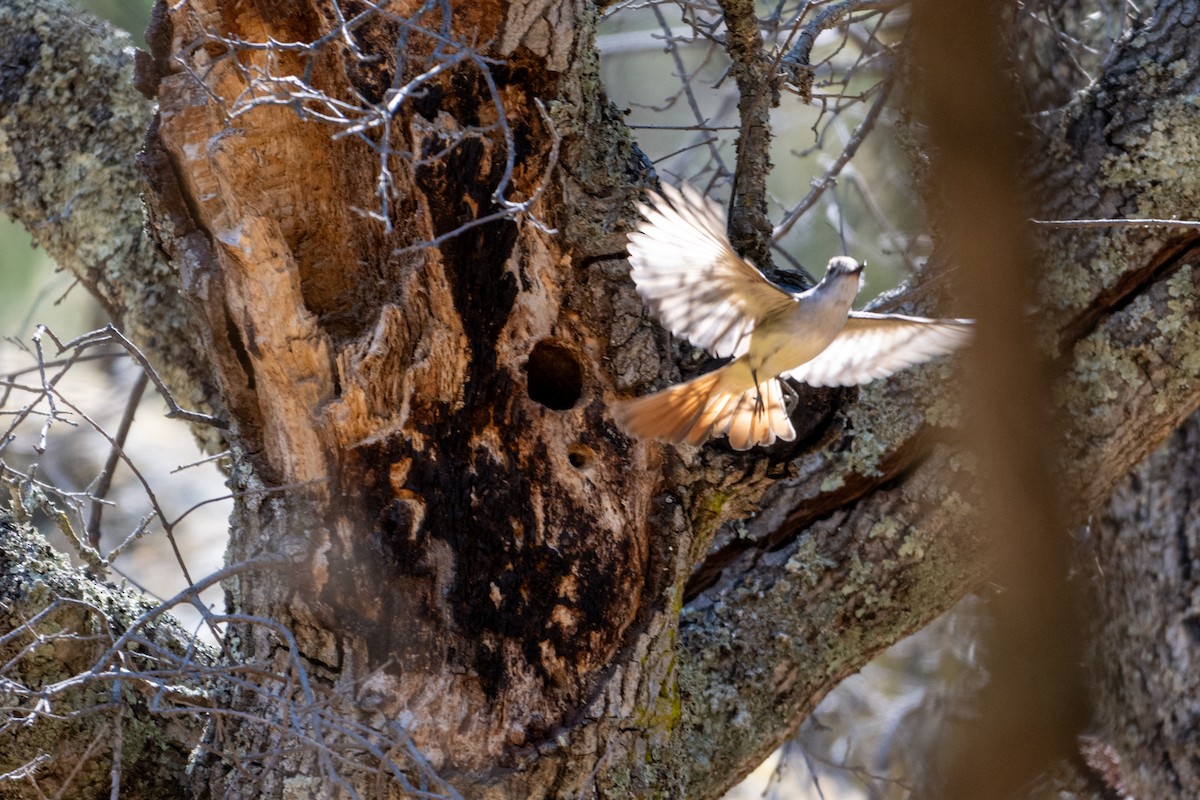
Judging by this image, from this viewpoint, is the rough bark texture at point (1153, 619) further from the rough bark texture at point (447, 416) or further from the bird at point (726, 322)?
the rough bark texture at point (447, 416)

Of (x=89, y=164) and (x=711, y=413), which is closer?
(x=711, y=413)

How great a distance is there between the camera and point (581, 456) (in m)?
1.73

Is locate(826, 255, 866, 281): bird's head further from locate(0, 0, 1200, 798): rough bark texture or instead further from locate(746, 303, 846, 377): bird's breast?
locate(0, 0, 1200, 798): rough bark texture

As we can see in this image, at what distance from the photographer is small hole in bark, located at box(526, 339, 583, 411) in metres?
1.75

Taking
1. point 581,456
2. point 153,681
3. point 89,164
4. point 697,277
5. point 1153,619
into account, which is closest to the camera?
point 153,681

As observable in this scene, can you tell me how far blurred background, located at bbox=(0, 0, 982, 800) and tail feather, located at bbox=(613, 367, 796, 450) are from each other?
48 cm

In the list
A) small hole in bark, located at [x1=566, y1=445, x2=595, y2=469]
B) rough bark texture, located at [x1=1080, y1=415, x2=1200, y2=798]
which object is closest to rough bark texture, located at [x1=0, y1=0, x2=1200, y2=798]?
small hole in bark, located at [x1=566, y1=445, x2=595, y2=469]

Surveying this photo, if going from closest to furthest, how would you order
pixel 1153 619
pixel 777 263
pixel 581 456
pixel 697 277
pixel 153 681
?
1. pixel 153 681
2. pixel 697 277
3. pixel 581 456
4. pixel 1153 619
5. pixel 777 263

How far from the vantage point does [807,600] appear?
2180mm

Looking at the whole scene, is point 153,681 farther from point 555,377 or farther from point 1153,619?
point 1153,619

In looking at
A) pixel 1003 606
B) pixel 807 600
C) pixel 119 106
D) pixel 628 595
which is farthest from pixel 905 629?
pixel 119 106

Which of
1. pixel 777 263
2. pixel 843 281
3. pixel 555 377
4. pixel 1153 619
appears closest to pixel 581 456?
pixel 555 377

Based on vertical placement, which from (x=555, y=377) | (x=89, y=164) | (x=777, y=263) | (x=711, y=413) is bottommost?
(x=711, y=413)

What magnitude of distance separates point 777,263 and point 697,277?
280 centimetres
